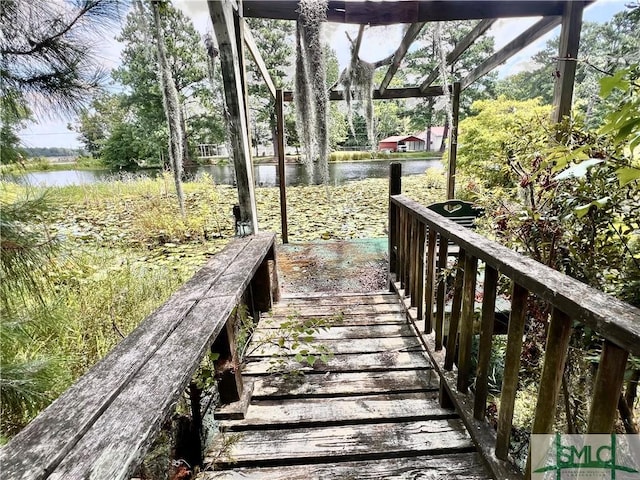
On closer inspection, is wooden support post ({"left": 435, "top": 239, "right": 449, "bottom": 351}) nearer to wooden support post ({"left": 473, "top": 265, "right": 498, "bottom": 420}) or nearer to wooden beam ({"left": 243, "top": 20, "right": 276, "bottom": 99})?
wooden support post ({"left": 473, "top": 265, "right": 498, "bottom": 420})

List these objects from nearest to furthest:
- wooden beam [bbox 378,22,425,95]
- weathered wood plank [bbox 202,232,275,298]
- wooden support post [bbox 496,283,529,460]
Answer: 1. wooden support post [bbox 496,283,529,460]
2. weathered wood plank [bbox 202,232,275,298]
3. wooden beam [bbox 378,22,425,95]

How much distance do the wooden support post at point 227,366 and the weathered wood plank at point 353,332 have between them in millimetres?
517

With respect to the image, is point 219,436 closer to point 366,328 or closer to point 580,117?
point 366,328

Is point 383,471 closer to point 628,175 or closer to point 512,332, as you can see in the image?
point 512,332

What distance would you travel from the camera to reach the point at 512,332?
88 centimetres

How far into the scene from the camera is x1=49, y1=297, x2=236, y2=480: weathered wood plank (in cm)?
56

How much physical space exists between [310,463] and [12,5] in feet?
5.85

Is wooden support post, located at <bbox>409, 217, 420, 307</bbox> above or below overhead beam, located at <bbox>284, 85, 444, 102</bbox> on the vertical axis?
below

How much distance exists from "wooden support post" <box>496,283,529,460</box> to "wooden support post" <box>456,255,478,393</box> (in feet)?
0.76

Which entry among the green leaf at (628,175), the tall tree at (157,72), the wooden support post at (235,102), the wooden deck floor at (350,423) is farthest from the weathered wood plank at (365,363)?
the tall tree at (157,72)

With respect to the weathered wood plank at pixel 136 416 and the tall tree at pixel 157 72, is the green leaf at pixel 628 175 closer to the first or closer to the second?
the weathered wood plank at pixel 136 416

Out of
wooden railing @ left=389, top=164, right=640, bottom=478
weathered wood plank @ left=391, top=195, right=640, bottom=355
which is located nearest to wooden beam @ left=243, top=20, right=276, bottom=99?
wooden railing @ left=389, top=164, right=640, bottom=478

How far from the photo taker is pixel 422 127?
52.4 feet

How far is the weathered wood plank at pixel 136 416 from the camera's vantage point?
21.9 inches
